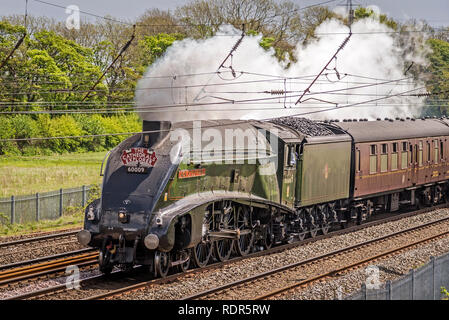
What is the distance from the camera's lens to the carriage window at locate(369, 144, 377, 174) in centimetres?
2316

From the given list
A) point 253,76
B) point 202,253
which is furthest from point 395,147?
point 202,253

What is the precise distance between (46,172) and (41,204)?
530 inches

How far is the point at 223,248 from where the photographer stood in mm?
16703

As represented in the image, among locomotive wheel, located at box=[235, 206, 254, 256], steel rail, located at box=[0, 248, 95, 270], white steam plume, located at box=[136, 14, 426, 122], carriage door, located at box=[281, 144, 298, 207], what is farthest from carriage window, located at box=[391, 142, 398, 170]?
steel rail, located at box=[0, 248, 95, 270]

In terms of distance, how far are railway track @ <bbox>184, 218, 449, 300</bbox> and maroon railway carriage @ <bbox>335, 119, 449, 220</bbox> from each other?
3.13 m

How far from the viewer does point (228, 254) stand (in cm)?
1658

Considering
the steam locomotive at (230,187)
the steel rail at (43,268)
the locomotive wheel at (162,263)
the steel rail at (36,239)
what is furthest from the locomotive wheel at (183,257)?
the steel rail at (36,239)

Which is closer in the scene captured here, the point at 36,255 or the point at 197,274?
the point at 197,274

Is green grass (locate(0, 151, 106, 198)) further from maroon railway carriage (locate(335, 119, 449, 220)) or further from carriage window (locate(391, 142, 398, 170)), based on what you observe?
carriage window (locate(391, 142, 398, 170))

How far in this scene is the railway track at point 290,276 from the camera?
44.3ft

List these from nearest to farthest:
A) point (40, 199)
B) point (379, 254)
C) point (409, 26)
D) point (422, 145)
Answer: point (379, 254) → point (40, 199) → point (422, 145) → point (409, 26)

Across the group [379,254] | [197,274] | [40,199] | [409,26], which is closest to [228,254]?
[197,274]
